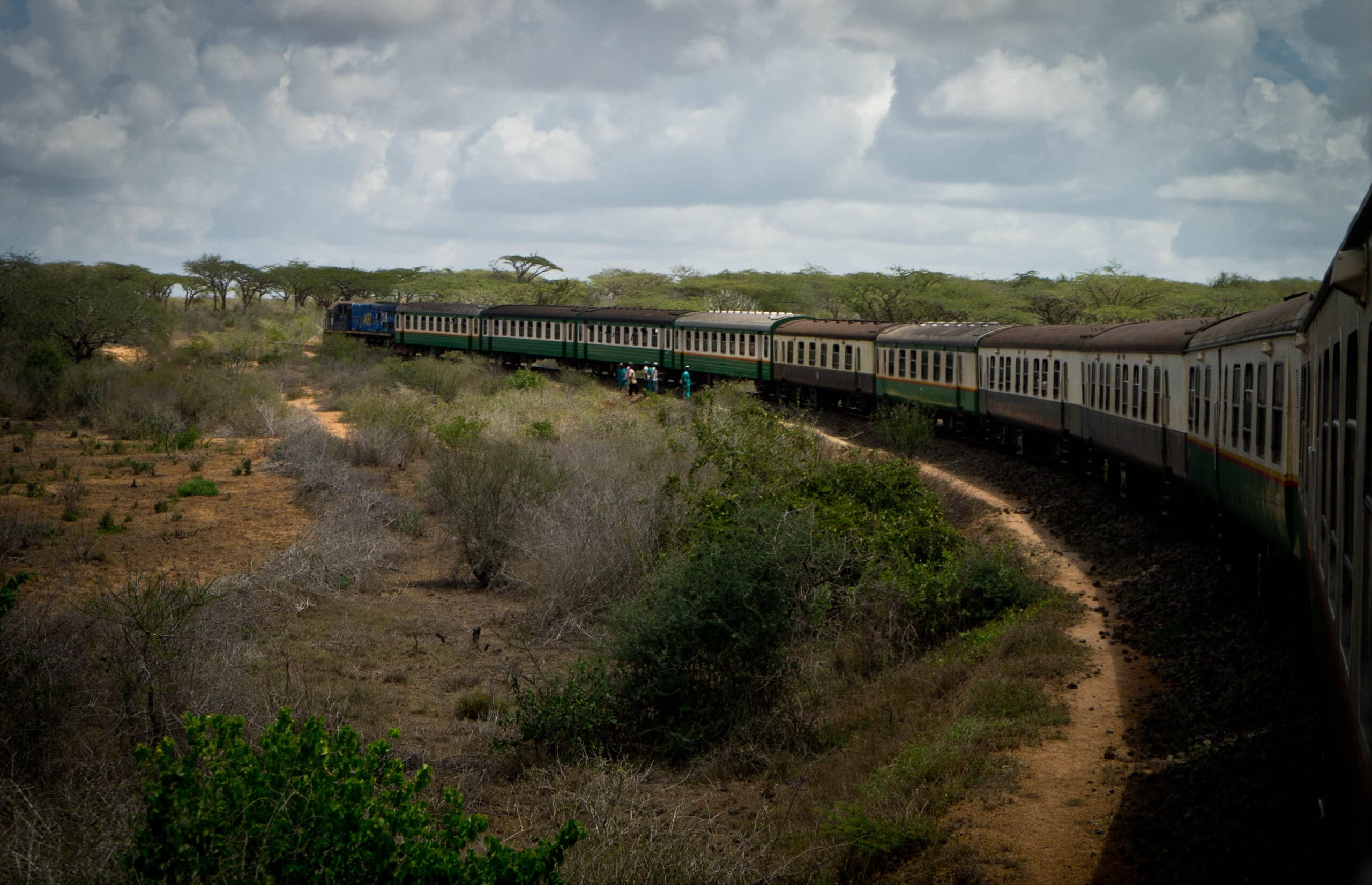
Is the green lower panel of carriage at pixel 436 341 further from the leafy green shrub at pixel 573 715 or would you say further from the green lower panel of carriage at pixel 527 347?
the leafy green shrub at pixel 573 715

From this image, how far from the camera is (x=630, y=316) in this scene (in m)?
43.2

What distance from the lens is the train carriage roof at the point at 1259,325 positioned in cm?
878

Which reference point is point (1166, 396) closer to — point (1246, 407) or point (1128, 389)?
point (1128, 389)

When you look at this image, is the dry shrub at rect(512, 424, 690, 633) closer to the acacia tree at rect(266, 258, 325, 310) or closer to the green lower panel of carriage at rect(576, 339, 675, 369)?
the green lower panel of carriage at rect(576, 339, 675, 369)

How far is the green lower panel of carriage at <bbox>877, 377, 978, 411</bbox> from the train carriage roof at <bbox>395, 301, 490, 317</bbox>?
2626 cm

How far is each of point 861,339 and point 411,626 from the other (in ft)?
61.6

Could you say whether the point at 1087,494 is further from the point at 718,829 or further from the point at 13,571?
the point at 13,571

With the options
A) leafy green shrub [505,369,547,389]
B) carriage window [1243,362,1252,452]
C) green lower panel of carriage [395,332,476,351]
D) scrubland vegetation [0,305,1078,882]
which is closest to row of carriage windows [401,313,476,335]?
green lower panel of carriage [395,332,476,351]

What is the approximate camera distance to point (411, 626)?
49.2ft

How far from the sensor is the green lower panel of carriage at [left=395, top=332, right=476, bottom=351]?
172 ft

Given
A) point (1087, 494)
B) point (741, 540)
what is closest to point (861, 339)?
point (1087, 494)

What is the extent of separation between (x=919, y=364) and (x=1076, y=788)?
813 inches

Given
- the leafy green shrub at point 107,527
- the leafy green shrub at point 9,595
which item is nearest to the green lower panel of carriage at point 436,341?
the leafy green shrub at point 107,527

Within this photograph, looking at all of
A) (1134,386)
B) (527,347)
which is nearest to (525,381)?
(527,347)
